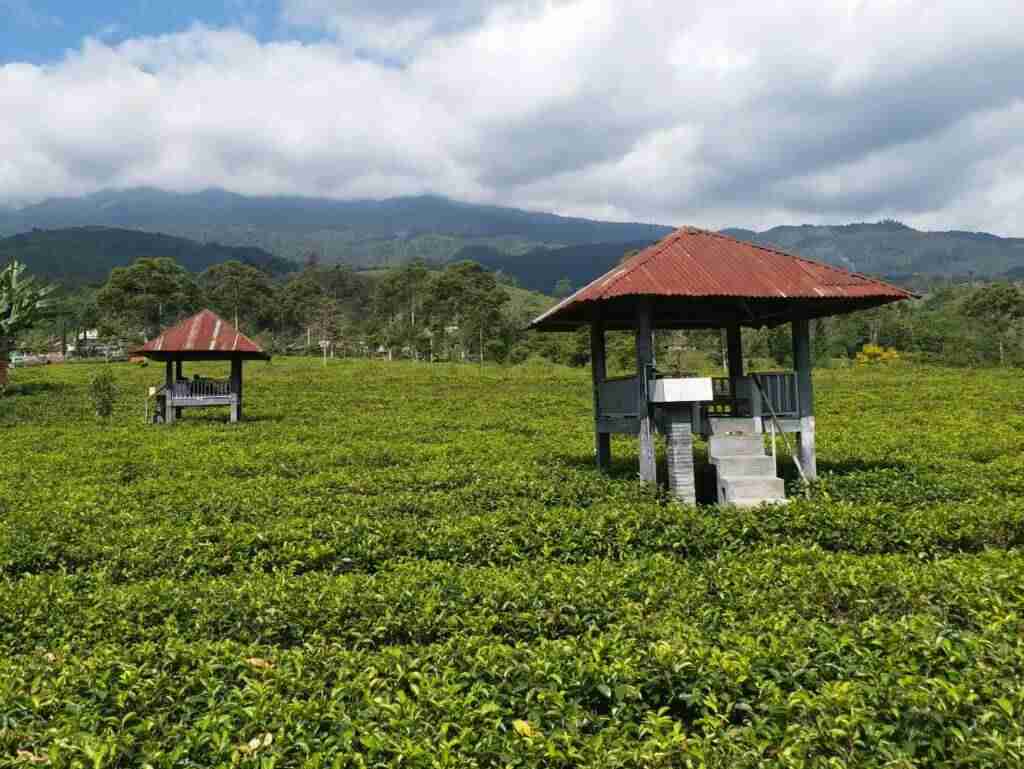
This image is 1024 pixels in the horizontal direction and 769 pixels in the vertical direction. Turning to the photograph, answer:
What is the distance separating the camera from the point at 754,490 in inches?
418

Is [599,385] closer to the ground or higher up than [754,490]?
higher up

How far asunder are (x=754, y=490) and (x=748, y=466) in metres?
0.62

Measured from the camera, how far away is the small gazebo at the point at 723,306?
11078 millimetres

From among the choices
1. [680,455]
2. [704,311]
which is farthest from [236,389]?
[680,455]

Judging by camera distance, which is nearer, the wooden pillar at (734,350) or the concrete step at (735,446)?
the concrete step at (735,446)

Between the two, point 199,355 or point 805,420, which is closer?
point 805,420

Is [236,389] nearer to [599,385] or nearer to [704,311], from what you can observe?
[599,385]

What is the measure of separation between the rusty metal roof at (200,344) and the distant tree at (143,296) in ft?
167

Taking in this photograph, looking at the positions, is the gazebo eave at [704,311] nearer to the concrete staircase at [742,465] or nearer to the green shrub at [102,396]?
the concrete staircase at [742,465]

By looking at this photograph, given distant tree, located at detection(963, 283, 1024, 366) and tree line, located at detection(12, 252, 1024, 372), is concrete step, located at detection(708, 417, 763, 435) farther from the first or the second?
distant tree, located at detection(963, 283, 1024, 366)

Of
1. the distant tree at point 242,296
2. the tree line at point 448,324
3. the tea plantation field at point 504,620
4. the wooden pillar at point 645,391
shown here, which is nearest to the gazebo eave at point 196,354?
the tea plantation field at point 504,620

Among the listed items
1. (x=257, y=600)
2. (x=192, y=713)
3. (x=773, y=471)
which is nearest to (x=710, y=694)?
(x=192, y=713)

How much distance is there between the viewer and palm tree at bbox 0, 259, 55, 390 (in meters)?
28.9

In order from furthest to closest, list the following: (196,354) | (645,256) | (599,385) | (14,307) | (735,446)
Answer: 1. (14,307)
2. (196,354)
3. (599,385)
4. (645,256)
5. (735,446)
